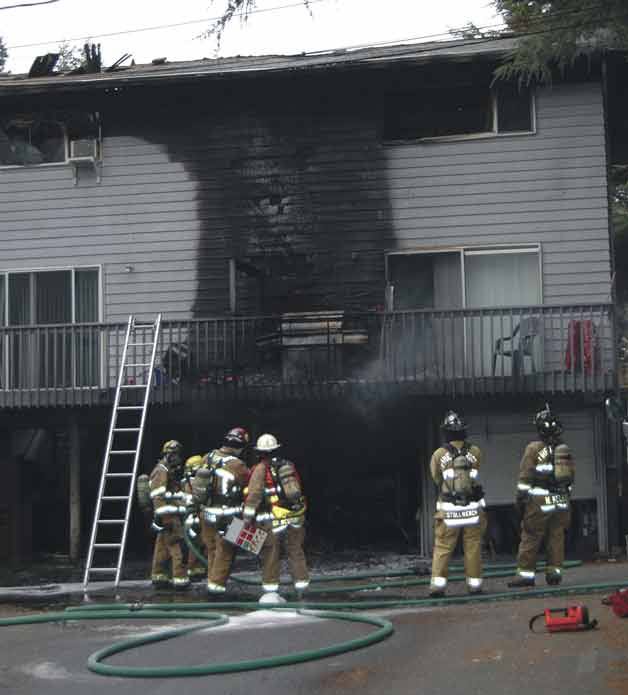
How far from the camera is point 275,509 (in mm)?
13805

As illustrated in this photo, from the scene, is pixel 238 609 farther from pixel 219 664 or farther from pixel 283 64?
pixel 283 64

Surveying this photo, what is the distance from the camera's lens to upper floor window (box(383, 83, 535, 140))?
1984 cm

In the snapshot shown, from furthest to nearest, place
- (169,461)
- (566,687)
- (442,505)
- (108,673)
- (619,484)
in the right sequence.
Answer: (619,484) < (169,461) < (442,505) < (108,673) < (566,687)

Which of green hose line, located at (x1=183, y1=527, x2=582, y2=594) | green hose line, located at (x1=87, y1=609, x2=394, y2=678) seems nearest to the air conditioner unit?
green hose line, located at (x1=183, y1=527, x2=582, y2=594)

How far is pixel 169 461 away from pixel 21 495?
5.88 m

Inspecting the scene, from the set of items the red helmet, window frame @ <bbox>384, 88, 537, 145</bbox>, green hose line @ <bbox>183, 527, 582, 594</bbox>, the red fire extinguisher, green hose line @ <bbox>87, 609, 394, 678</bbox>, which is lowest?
green hose line @ <bbox>183, 527, 582, 594</bbox>

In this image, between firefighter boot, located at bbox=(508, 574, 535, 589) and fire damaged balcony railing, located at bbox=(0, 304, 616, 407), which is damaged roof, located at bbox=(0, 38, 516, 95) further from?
firefighter boot, located at bbox=(508, 574, 535, 589)

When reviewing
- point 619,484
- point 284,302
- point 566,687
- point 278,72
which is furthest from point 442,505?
point 278,72

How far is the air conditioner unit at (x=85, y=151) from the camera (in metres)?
20.7

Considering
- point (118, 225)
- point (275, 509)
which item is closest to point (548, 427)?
point (275, 509)

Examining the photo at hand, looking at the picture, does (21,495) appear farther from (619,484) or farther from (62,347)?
(619,484)

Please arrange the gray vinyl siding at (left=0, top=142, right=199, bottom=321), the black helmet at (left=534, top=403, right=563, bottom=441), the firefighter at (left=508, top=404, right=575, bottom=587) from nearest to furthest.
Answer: the firefighter at (left=508, top=404, right=575, bottom=587) < the black helmet at (left=534, top=403, right=563, bottom=441) < the gray vinyl siding at (left=0, top=142, right=199, bottom=321)

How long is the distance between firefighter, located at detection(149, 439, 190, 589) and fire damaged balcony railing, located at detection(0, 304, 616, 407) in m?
3.06

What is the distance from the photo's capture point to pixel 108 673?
902 centimetres
